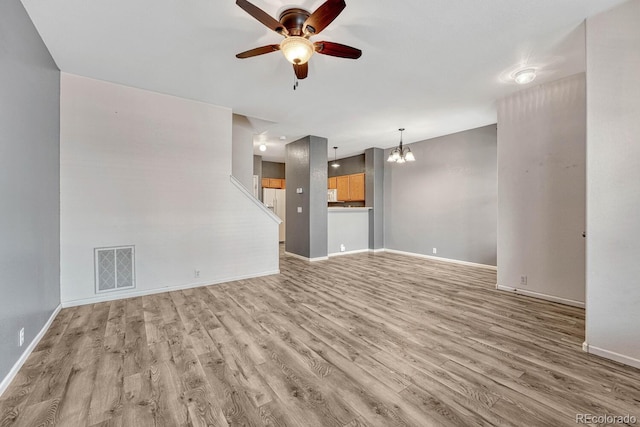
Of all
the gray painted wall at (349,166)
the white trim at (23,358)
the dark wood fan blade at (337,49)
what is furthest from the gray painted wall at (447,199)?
the white trim at (23,358)

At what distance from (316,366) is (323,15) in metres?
2.60

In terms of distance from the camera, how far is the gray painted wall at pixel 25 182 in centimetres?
182

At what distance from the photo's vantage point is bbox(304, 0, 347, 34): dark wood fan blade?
68.7 inches

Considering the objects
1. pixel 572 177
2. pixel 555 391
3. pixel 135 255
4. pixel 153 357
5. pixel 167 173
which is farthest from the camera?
pixel 167 173

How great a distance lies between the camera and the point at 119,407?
1566 mm

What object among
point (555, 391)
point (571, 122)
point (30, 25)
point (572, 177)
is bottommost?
point (555, 391)

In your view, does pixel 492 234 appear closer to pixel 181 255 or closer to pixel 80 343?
pixel 181 255

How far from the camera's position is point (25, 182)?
2.17 meters

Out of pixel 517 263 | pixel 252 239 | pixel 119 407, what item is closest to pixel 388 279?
pixel 517 263

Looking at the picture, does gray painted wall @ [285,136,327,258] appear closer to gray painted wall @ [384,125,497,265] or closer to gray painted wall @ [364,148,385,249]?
gray painted wall @ [364,148,385,249]

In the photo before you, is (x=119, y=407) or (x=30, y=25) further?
(x=30, y=25)

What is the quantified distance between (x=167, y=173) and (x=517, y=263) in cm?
516

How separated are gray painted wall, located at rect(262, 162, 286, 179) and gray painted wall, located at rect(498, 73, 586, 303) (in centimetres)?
682

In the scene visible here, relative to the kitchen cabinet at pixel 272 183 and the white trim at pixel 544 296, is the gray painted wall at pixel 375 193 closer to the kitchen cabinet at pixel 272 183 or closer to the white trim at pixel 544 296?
the kitchen cabinet at pixel 272 183
